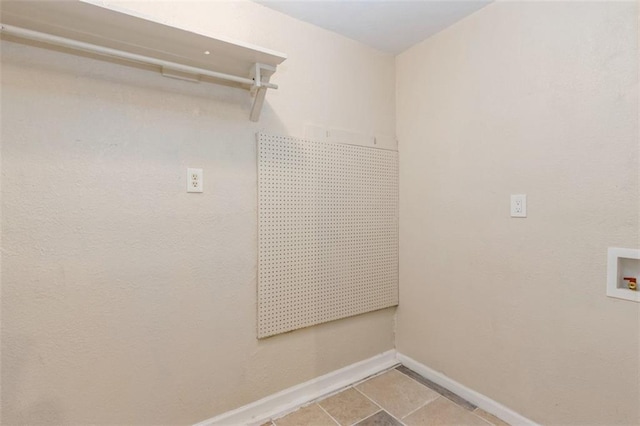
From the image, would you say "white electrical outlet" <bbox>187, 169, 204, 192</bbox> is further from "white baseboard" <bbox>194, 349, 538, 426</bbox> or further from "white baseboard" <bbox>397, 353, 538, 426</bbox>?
"white baseboard" <bbox>397, 353, 538, 426</bbox>

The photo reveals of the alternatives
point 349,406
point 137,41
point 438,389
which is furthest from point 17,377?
point 438,389

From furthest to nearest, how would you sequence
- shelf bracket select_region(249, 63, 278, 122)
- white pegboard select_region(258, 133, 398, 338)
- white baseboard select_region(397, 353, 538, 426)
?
white pegboard select_region(258, 133, 398, 338) < white baseboard select_region(397, 353, 538, 426) < shelf bracket select_region(249, 63, 278, 122)

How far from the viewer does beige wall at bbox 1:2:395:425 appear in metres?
1.17

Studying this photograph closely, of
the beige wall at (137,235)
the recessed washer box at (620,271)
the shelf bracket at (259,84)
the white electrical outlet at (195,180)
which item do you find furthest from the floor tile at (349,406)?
the shelf bracket at (259,84)

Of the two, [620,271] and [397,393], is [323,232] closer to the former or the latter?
[397,393]

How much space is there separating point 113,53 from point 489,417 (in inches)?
98.3

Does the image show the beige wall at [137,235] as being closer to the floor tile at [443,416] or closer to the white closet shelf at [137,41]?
the white closet shelf at [137,41]

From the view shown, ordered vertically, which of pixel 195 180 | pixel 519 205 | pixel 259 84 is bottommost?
pixel 519 205

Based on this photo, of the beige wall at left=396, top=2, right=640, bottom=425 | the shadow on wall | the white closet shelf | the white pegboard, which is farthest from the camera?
the white pegboard

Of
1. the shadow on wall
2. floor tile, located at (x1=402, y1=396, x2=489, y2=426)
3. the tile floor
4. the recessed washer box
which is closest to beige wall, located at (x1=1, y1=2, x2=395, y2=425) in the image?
the shadow on wall

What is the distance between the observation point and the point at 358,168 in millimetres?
1989

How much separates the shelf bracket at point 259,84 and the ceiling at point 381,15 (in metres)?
0.48

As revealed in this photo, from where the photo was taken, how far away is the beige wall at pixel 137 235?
3.82 feet

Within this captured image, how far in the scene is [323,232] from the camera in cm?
185
